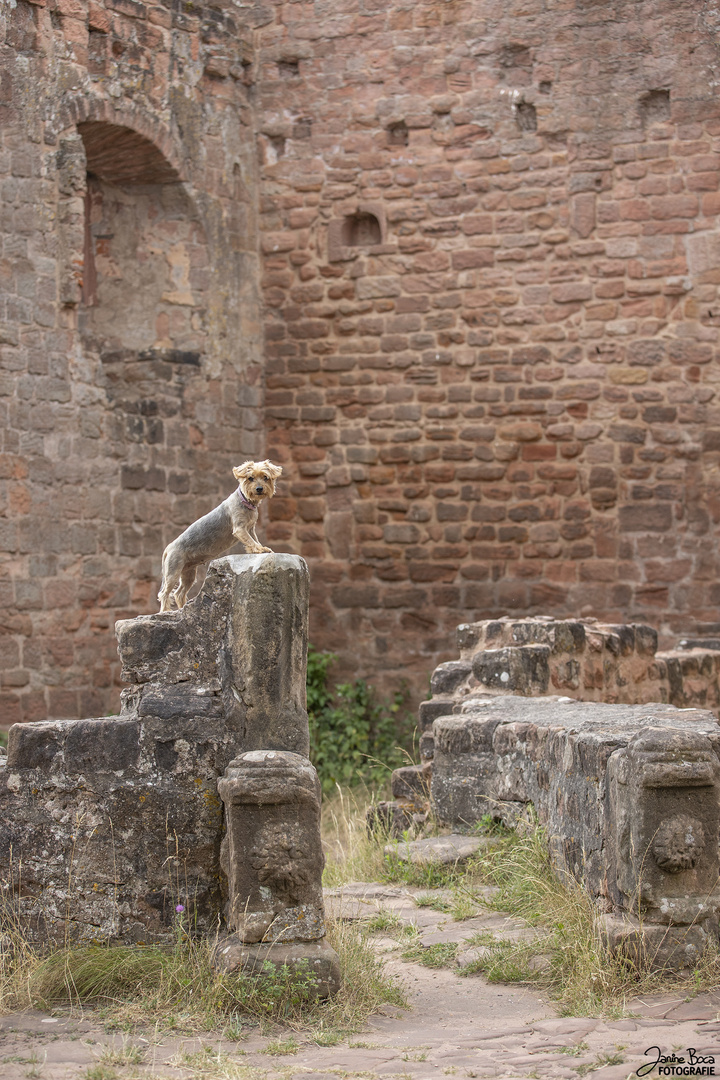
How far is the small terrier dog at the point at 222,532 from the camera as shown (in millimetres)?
4777

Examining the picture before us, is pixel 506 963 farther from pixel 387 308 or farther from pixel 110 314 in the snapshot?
pixel 387 308

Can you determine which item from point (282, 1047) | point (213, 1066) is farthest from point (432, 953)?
point (213, 1066)

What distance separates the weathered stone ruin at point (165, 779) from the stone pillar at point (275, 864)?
0.6 inches

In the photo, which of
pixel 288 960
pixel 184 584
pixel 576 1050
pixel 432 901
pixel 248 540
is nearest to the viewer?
pixel 576 1050

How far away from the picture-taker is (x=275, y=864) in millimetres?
3963

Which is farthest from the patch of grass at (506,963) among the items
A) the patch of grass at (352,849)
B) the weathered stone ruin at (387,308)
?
the weathered stone ruin at (387,308)

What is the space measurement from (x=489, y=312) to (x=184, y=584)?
671cm

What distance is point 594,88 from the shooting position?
35.3ft

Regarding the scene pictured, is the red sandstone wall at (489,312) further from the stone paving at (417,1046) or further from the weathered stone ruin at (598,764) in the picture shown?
the stone paving at (417,1046)

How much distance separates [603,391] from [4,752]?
7426mm

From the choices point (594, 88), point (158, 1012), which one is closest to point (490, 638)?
point (158, 1012)
